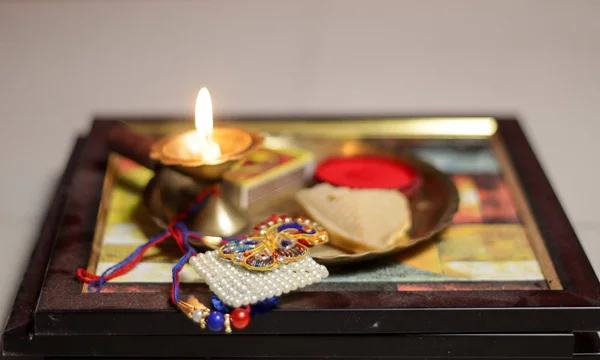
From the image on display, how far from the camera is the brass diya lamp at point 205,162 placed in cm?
96

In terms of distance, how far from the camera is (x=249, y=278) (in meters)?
0.88

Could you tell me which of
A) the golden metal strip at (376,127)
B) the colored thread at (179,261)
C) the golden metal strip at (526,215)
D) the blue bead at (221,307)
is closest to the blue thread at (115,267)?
the colored thread at (179,261)

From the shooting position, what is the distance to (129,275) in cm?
96

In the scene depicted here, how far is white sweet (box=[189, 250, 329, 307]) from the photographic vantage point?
0.86 meters

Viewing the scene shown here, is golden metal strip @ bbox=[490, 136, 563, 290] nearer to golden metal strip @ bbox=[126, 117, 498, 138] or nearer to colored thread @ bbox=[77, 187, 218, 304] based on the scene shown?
golden metal strip @ bbox=[126, 117, 498, 138]

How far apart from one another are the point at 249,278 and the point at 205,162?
14cm

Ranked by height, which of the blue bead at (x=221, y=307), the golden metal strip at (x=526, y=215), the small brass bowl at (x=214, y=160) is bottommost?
the blue bead at (x=221, y=307)

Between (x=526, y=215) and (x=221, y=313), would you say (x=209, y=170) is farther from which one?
(x=526, y=215)

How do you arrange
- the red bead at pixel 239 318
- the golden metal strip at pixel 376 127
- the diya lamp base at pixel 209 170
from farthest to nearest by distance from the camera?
1. the golden metal strip at pixel 376 127
2. the diya lamp base at pixel 209 170
3. the red bead at pixel 239 318

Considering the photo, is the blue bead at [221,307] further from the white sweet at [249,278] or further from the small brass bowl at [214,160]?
the small brass bowl at [214,160]

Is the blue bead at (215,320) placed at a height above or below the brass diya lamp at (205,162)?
below

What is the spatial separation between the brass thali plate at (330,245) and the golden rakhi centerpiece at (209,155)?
0.03m

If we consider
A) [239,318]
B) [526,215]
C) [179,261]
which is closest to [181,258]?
[179,261]

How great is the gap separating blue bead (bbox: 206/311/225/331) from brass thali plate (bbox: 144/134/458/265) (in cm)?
11
